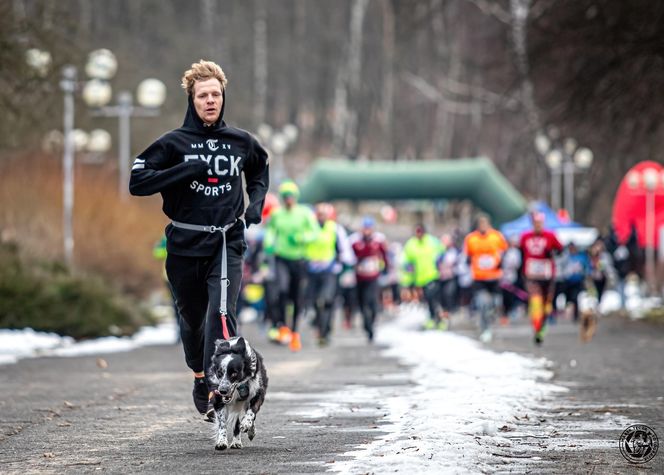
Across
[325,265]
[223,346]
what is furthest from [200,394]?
[325,265]

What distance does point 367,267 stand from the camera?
23.7 metres

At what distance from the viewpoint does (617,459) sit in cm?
809

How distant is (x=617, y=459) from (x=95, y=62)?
24341 mm

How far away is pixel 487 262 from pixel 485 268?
10cm

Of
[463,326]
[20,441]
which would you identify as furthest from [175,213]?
[463,326]

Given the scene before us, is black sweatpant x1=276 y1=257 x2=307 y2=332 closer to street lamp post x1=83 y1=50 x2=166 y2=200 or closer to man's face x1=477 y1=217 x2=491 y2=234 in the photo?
man's face x1=477 y1=217 x2=491 y2=234

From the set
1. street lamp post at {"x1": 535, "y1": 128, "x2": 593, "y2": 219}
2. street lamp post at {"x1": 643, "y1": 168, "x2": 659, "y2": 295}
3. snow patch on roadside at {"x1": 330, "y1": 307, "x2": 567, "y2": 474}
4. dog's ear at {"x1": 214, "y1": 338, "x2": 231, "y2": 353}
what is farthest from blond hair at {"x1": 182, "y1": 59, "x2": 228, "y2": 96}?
street lamp post at {"x1": 535, "y1": 128, "x2": 593, "y2": 219}

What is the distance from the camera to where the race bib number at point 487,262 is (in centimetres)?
2386

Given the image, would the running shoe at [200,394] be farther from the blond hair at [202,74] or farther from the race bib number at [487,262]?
the race bib number at [487,262]

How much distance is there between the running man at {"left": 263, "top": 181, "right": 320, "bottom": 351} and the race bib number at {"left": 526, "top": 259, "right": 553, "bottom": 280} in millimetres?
2755

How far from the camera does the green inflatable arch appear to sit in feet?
164

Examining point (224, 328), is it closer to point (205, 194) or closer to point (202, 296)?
point (202, 296)

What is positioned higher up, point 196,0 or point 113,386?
point 196,0

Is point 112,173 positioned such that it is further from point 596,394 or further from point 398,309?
point 596,394
